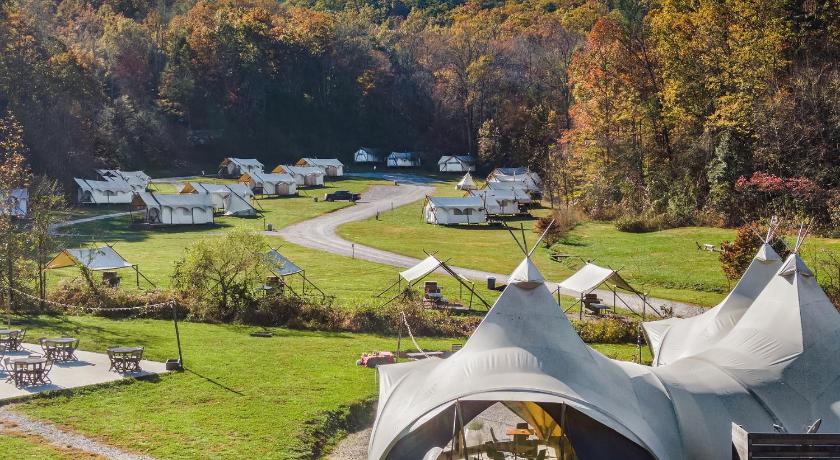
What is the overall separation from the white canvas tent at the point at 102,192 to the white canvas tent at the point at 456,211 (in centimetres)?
2809

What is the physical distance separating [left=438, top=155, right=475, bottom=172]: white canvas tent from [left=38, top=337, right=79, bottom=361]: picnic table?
89.9m

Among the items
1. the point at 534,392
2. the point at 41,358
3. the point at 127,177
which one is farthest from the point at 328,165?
the point at 534,392

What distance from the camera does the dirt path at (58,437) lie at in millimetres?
17766

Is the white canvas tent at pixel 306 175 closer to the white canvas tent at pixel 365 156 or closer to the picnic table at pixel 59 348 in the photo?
the white canvas tent at pixel 365 156

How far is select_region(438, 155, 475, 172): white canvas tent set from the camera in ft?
372

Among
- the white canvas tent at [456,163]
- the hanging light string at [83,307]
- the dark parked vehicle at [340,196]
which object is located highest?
the white canvas tent at [456,163]

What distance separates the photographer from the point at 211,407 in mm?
21125

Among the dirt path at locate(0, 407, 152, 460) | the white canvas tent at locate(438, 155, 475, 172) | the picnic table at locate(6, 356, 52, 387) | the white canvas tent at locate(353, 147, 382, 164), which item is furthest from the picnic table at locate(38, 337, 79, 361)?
the white canvas tent at locate(353, 147, 382, 164)

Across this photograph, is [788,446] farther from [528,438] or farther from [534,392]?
[528,438]

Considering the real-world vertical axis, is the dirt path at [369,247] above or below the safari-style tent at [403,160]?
below

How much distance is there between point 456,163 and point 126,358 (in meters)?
91.9

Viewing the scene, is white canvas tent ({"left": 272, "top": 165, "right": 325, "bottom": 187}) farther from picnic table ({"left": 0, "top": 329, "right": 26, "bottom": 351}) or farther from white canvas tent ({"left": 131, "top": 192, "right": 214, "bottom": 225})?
picnic table ({"left": 0, "top": 329, "right": 26, "bottom": 351})

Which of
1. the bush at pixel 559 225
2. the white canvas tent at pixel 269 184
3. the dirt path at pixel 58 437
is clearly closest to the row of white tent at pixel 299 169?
the white canvas tent at pixel 269 184

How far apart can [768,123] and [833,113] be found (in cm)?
379
